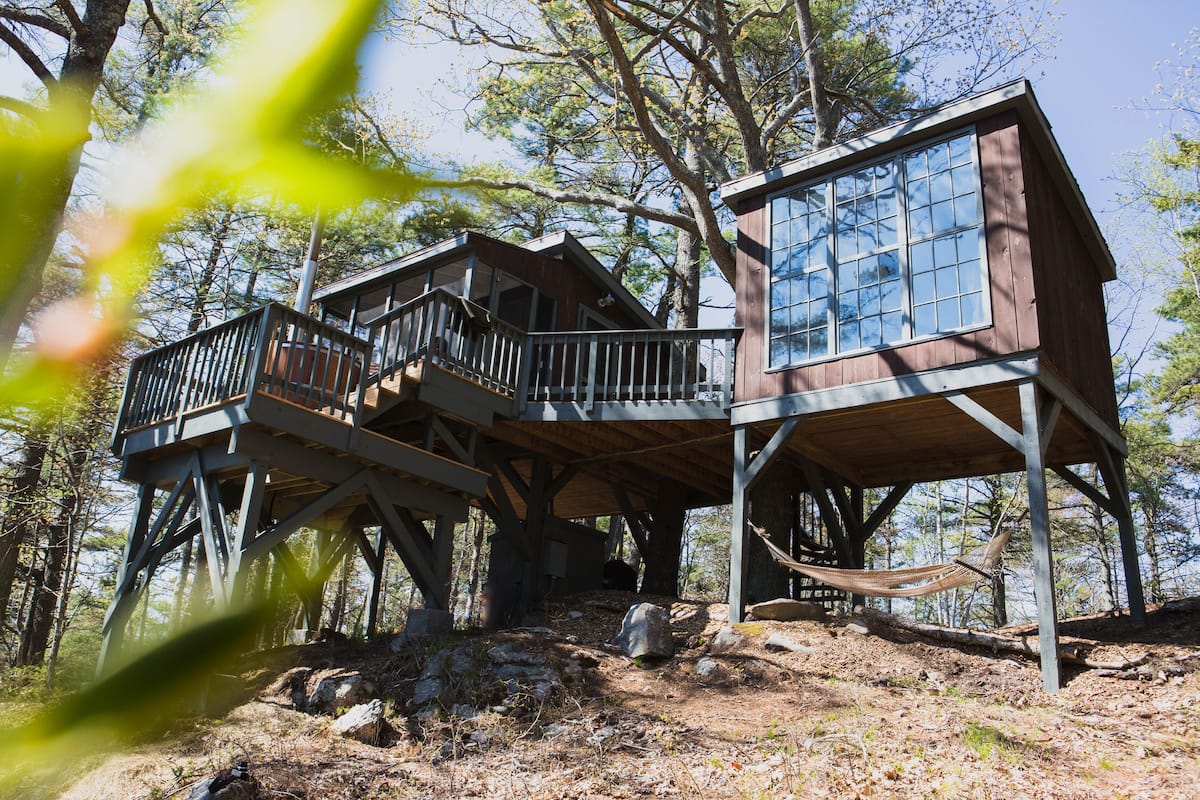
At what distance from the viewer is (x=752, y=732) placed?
5.97 meters

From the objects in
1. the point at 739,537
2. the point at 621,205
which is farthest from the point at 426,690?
the point at 621,205

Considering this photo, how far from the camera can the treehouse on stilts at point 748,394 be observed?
8.18m

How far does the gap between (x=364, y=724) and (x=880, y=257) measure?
277 inches

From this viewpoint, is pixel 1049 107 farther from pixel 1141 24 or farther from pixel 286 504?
pixel 286 504

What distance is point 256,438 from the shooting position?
7.86m

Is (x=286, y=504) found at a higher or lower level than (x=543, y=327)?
lower

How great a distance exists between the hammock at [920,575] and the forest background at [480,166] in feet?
9.59

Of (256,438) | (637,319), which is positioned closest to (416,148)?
(637,319)

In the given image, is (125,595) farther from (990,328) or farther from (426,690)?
(990,328)

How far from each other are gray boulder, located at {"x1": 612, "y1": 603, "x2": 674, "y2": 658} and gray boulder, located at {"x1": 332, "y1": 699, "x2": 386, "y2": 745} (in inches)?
101

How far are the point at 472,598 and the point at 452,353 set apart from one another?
475 inches

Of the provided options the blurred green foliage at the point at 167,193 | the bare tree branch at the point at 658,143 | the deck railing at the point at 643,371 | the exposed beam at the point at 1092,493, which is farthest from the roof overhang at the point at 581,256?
the exposed beam at the point at 1092,493

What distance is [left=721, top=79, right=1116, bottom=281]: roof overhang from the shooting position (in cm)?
880

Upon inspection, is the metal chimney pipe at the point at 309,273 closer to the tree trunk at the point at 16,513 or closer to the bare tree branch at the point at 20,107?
the bare tree branch at the point at 20,107
